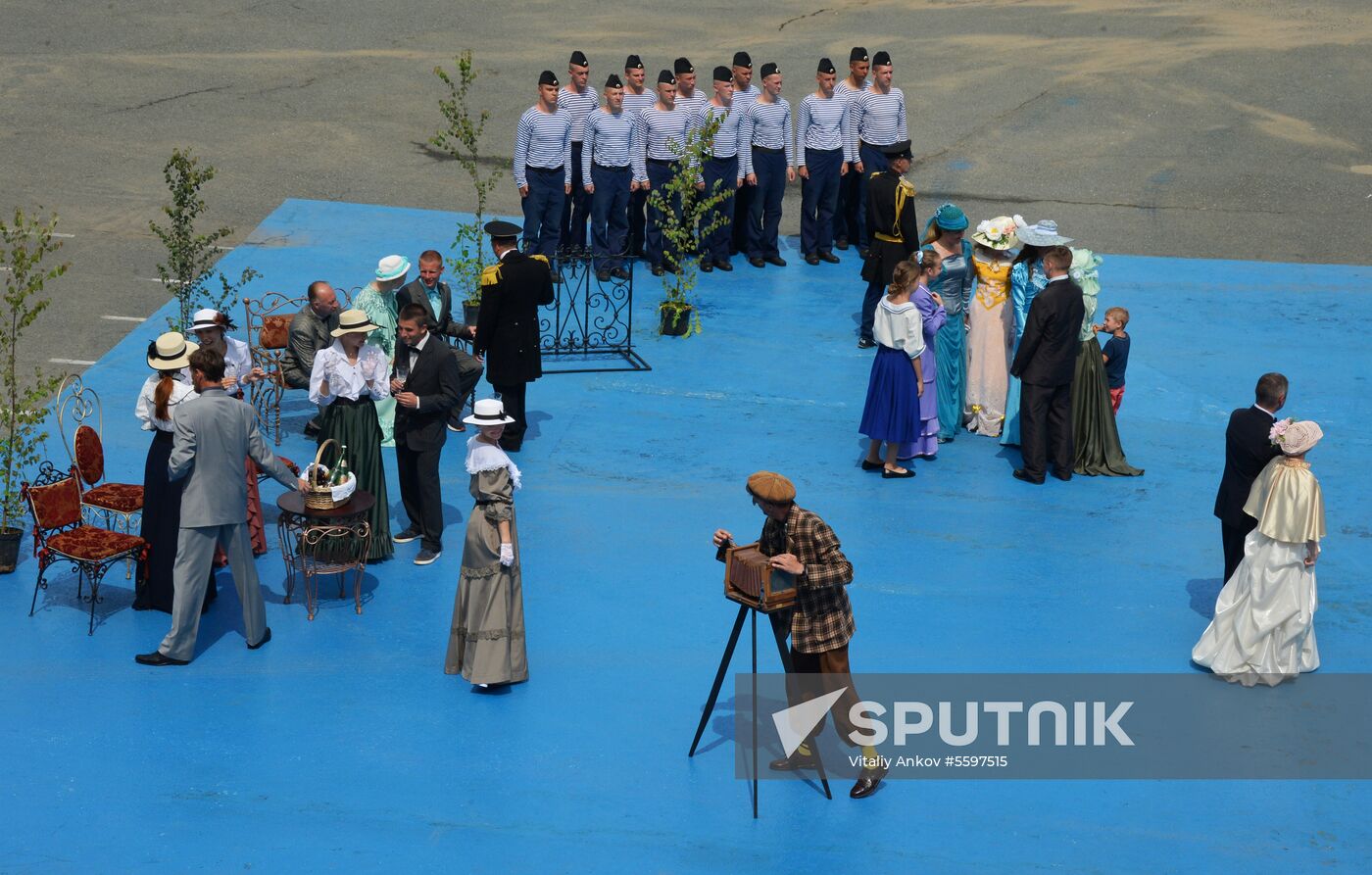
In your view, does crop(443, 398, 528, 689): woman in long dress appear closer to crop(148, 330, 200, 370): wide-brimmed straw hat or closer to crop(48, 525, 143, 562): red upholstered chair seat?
crop(148, 330, 200, 370): wide-brimmed straw hat

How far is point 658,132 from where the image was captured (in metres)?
15.7

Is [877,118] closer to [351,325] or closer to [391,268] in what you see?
[391,268]

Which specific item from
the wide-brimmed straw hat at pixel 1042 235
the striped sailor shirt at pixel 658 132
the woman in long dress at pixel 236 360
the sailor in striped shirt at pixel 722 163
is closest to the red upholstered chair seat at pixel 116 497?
the woman in long dress at pixel 236 360

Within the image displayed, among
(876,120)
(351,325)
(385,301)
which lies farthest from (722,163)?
(351,325)

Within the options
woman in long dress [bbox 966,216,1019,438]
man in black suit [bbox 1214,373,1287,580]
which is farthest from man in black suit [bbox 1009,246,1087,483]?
man in black suit [bbox 1214,373,1287,580]

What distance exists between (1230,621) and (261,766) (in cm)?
547

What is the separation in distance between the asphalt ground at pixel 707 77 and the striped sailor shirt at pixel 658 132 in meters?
2.68

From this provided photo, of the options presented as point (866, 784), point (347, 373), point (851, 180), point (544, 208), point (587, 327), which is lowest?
point (866, 784)

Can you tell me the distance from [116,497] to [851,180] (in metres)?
8.95

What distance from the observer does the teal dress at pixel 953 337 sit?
12.3 m

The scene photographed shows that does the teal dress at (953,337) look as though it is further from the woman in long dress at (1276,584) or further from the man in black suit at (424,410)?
the man in black suit at (424,410)

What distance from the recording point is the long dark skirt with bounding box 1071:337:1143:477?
11.8 metres

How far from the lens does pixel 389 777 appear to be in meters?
7.92

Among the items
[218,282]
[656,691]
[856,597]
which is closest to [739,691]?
[656,691]
